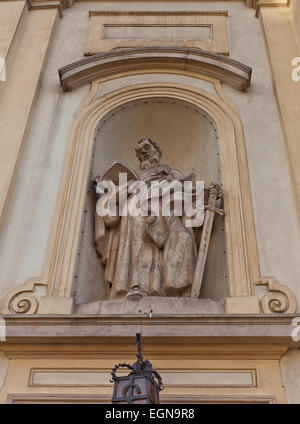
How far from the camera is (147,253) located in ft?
17.9

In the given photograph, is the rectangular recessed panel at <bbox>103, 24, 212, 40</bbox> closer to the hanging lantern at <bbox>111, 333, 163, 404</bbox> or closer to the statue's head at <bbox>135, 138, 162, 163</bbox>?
the statue's head at <bbox>135, 138, 162, 163</bbox>

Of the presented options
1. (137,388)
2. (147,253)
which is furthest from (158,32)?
(137,388)

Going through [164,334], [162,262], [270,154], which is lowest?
[164,334]

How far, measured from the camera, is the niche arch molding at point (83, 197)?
4.95 meters

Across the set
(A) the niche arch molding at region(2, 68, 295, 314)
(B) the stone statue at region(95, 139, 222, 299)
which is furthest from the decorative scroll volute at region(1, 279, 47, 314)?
(B) the stone statue at region(95, 139, 222, 299)

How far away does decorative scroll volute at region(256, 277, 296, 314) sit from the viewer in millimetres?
4750

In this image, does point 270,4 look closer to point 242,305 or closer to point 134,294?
point 242,305

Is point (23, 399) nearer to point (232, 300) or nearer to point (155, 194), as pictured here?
point (232, 300)

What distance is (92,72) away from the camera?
7.41m

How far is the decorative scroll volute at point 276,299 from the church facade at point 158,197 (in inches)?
0.5

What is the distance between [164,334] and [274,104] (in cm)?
355

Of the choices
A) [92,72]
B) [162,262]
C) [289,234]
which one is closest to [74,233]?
[162,262]

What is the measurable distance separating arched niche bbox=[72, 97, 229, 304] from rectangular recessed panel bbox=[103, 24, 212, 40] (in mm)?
1396

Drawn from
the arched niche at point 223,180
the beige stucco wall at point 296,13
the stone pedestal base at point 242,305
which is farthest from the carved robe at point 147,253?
the beige stucco wall at point 296,13
